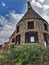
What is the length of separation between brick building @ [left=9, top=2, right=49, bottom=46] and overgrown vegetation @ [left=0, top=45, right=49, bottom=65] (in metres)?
6.17

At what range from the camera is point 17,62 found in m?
19.7

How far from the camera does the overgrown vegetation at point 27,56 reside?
1964 cm

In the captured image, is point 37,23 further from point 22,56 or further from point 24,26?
point 22,56

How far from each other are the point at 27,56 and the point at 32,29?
9267 mm

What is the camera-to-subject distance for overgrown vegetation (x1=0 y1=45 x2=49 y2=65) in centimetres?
1964

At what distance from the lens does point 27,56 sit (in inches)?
789

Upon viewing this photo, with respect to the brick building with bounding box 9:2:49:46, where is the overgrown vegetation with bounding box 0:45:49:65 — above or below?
below

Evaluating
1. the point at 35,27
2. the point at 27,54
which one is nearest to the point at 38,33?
the point at 35,27

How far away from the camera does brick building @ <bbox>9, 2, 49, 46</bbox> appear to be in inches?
1114

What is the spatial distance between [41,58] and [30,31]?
363 inches

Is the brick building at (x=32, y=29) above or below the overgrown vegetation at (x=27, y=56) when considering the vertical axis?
above

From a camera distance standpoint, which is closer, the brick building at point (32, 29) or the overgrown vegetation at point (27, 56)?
the overgrown vegetation at point (27, 56)

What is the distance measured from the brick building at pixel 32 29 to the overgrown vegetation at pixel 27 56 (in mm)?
6167

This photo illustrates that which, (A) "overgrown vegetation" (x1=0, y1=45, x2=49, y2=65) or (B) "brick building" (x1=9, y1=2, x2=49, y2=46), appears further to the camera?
(B) "brick building" (x1=9, y1=2, x2=49, y2=46)
